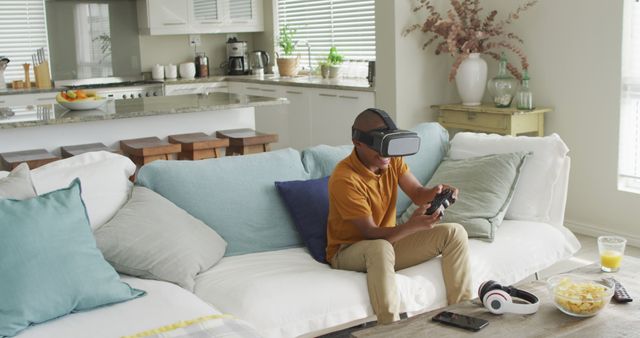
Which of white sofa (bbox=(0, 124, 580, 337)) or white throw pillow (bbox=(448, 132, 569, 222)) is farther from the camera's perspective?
white throw pillow (bbox=(448, 132, 569, 222))

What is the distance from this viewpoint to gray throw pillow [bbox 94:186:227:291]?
2828 millimetres

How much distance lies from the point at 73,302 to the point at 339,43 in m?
5.24

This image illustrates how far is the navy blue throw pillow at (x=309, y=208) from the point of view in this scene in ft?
10.7

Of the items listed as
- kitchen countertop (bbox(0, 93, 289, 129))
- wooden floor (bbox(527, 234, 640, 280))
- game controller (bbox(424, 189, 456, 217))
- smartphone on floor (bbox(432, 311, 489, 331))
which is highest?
kitchen countertop (bbox(0, 93, 289, 129))

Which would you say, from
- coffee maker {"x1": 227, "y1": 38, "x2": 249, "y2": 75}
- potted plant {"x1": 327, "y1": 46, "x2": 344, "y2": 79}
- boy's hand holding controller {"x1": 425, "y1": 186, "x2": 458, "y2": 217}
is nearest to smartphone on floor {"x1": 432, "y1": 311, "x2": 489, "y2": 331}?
boy's hand holding controller {"x1": 425, "y1": 186, "x2": 458, "y2": 217}

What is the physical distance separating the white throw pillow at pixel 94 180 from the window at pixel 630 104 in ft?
10.3

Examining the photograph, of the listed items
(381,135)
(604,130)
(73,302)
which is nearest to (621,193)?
(604,130)

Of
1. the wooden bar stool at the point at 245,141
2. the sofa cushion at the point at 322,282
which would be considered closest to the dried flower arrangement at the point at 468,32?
the wooden bar stool at the point at 245,141

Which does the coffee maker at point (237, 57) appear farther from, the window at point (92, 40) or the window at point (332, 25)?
the window at point (92, 40)

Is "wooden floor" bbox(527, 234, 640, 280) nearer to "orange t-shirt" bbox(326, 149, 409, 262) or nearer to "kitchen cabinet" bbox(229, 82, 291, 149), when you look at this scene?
"orange t-shirt" bbox(326, 149, 409, 262)

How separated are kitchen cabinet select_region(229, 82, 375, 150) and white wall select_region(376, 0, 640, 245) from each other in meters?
0.57

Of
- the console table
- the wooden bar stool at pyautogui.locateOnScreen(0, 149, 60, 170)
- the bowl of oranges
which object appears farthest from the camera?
the console table

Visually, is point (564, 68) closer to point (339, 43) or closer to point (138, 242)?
point (339, 43)

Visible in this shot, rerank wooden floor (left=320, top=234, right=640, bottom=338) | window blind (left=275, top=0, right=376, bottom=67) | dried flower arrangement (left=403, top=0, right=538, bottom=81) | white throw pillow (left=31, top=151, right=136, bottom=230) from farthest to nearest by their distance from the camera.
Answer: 1. window blind (left=275, top=0, right=376, bottom=67)
2. dried flower arrangement (left=403, top=0, right=538, bottom=81)
3. wooden floor (left=320, top=234, right=640, bottom=338)
4. white throw pillow (left=31, top=151, right=136, bottom=230)
